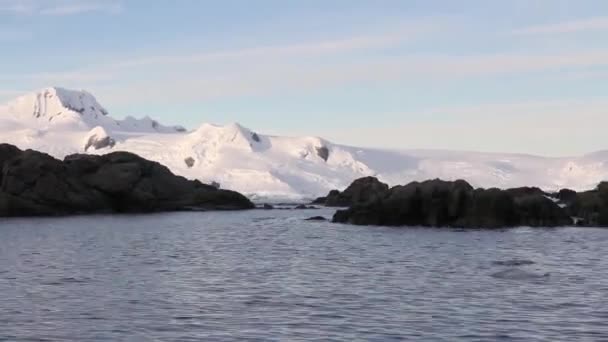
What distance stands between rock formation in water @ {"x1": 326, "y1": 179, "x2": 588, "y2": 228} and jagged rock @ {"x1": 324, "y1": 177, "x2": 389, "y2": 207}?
2029 inches

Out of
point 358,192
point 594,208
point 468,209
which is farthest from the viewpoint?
point 358,192

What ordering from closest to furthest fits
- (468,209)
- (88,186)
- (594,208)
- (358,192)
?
(468,209) < (594,208) < (88,186) < (358,192)

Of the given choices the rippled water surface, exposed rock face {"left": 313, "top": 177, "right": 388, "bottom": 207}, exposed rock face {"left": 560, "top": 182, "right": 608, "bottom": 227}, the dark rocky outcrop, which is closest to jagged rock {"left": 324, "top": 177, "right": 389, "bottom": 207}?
exposed rock face {"left": 313, "top": 177, "right": 388, "bottom": 207}

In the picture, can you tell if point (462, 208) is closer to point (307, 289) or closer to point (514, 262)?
point (514, 262)

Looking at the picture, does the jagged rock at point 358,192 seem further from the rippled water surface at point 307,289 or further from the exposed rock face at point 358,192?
the rippled water surface at point 307,289

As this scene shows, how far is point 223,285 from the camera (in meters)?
31.8

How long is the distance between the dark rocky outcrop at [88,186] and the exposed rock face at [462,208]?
133 feet

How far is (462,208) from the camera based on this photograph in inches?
2820

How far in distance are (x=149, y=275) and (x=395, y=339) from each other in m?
16.5

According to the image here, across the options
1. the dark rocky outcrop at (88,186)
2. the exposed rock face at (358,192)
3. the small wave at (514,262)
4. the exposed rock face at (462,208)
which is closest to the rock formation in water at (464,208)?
the exposed rock face at (462,208)

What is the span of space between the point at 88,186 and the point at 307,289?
254 ft

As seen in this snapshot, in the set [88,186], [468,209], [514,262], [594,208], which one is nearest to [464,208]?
[468,209]

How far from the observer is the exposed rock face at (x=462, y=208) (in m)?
70.8

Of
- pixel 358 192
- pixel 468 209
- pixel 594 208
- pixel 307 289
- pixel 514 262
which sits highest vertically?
pixel 358 192
